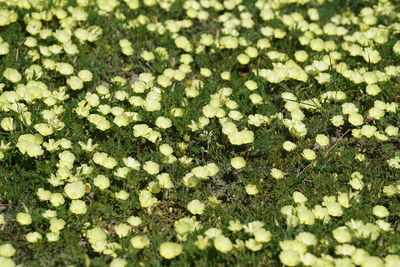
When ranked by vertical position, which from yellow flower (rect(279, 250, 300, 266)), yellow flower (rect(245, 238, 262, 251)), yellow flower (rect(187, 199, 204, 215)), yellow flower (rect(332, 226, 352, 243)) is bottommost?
yellow flower (rect(187, 199, 204, 215))

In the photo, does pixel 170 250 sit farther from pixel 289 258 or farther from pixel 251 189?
pixel 251 189

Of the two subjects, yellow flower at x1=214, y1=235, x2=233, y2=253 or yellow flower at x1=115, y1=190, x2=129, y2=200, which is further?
yellow flower at x1=115, y1=190, x2=129, y2=200

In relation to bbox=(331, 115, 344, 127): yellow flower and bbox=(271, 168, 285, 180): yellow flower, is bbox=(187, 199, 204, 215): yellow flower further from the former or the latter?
bbox=(331, 115, 344, 127): yellow flower

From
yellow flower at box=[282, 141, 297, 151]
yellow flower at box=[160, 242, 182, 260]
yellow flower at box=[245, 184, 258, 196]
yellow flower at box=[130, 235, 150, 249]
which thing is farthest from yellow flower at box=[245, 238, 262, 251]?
yellow flower at box=[282, 141, 297, 151]

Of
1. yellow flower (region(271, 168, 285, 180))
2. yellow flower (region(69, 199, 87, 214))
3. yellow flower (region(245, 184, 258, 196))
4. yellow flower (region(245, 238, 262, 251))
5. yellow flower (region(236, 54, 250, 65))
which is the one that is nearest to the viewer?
yellow flower (region(245, 238, 262, 251))

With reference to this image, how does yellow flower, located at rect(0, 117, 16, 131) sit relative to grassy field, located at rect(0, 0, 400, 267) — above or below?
above

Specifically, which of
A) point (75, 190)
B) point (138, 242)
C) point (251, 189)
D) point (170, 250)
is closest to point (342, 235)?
point (251, 189)
